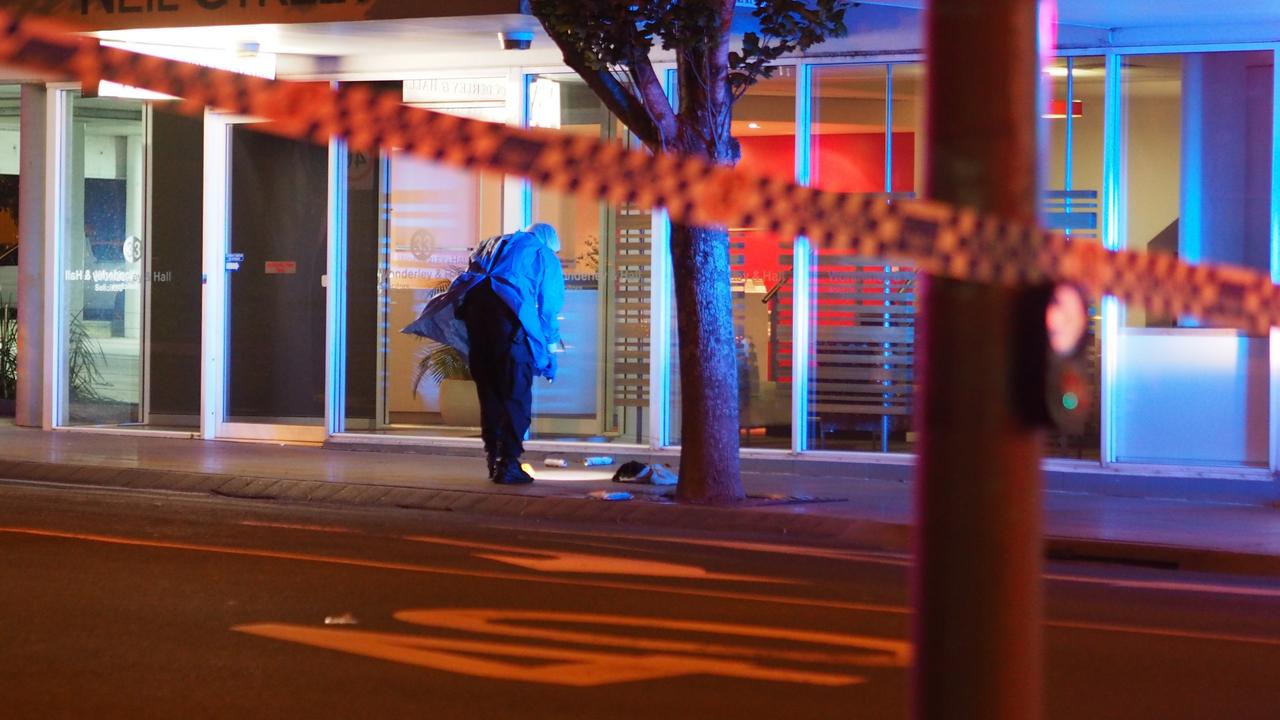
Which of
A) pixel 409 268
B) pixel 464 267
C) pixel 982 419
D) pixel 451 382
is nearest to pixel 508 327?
pixel 464 267

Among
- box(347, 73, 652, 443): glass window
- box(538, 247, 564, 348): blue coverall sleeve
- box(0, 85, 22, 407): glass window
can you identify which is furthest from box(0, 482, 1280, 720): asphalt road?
box(0, 85, 22, 407): glass window

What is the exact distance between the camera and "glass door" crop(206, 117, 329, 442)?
16734 millimetres

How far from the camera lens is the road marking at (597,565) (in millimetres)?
8531

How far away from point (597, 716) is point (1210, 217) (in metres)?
9.39

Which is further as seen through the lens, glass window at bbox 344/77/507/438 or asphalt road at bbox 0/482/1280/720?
glass window at bbox 344/77/507/438

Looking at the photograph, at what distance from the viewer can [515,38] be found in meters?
14.1

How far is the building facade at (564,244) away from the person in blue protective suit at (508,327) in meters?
1.77

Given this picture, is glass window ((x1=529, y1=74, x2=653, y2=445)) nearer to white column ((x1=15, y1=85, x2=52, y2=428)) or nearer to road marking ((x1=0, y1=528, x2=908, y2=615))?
white column ((x1=15, y1=85, x2=52, y2=428))

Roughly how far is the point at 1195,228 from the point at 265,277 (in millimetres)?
9253

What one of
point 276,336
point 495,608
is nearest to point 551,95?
point 276,336

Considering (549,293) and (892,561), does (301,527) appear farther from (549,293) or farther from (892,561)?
(892,561)

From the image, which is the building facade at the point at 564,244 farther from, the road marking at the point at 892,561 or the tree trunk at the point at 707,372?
the road marking at the point at 892,561

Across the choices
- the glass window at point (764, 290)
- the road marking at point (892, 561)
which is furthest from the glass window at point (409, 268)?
the road marking at point (892, 561)

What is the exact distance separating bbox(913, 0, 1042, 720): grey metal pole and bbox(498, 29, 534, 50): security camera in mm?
11412
